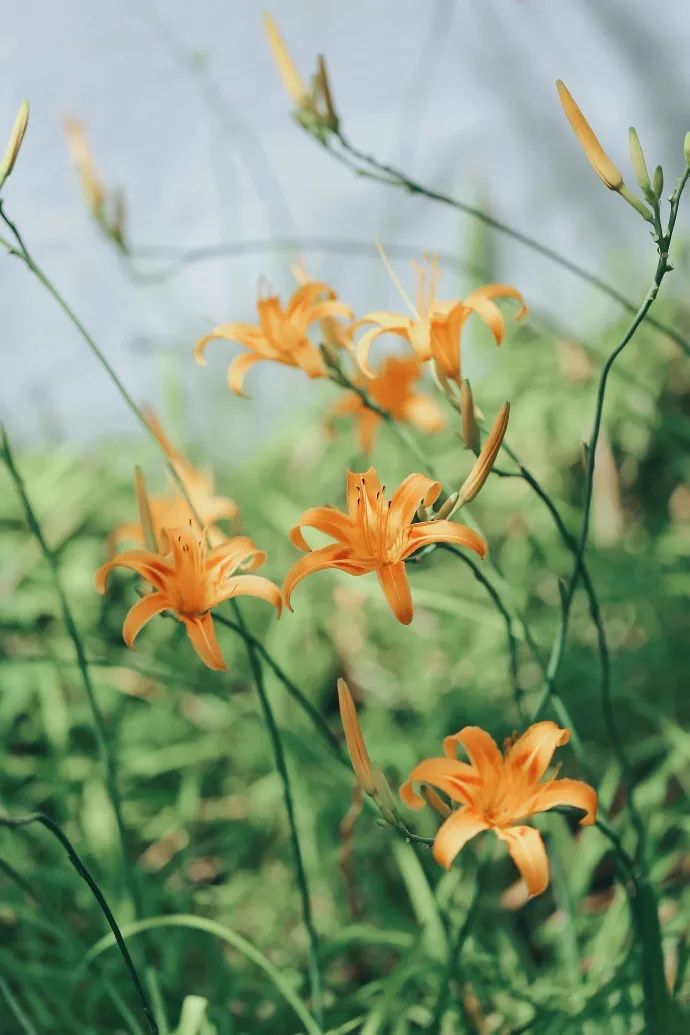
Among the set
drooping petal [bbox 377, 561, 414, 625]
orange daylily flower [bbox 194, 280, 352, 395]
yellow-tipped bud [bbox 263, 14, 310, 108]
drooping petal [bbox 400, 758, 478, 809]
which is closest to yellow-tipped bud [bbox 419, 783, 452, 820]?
drooping petal [bbox 400, 758, 478, 809]

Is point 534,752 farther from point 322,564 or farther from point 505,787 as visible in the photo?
point 322,564

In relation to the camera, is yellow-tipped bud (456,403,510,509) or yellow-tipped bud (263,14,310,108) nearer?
yellow-tipped bud (456,403,510,509)

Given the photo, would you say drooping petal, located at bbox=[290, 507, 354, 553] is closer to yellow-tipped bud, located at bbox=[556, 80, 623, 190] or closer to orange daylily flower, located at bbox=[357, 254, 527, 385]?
orange daylily flower, located at bbox=[357, 254, 527, 385]

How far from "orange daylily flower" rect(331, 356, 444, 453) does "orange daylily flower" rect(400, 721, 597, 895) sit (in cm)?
41

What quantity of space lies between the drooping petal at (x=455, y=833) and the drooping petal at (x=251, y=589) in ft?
0.57

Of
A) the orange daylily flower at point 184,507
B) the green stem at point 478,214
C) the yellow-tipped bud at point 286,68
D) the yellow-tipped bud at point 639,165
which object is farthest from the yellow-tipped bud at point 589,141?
the orange daylily flower at point 184,507

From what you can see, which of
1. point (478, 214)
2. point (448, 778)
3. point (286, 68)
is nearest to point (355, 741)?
point (448, 778)

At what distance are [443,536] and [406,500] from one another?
0.19 ft

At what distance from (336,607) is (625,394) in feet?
1.99

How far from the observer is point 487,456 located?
60cm

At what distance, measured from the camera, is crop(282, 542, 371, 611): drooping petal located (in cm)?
59

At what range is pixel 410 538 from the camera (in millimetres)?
611

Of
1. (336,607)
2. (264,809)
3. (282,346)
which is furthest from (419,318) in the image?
(336,607)

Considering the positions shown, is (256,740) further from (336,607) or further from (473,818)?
(473,818)
